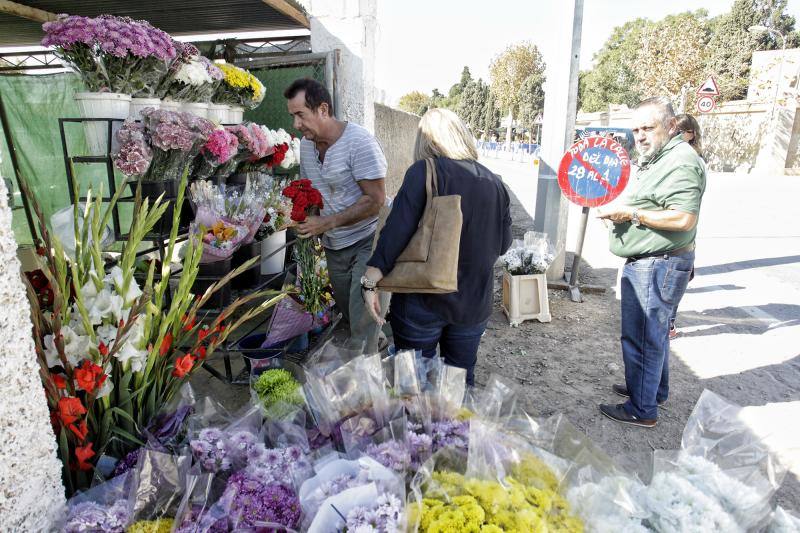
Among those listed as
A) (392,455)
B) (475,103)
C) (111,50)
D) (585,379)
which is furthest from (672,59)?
(392,455)

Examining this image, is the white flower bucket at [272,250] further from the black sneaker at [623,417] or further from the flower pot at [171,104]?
the black sneaker at [623,417]

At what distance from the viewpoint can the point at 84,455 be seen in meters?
1.28

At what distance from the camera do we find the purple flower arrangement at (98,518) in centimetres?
108

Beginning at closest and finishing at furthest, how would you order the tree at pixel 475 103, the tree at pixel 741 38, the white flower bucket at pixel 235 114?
1. the white flower bucket at pixel 235 114
2. the tree at pixel 741 38
3. the tree at pixel 475 103

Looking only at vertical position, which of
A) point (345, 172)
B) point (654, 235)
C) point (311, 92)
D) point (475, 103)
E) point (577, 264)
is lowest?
point (577, 264)

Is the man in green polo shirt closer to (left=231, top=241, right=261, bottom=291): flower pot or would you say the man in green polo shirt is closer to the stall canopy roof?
(left=231, top=241, right=261, bottom=291): flower pot

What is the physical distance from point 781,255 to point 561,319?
471cm

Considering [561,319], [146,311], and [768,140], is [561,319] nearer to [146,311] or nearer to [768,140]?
[146,311]

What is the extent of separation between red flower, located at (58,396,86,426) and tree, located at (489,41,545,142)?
4525 cm

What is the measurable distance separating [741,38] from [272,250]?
48898 mm

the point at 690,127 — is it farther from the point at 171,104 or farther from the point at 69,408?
the point at 69,408

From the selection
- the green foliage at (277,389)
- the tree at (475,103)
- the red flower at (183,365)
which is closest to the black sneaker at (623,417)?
the green foliage at (277,389)

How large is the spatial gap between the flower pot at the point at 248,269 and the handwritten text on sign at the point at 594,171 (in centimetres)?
322

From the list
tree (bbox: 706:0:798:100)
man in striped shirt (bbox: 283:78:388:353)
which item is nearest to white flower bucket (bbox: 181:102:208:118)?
man in striped shirt (bbox: 283:78:388:353)
